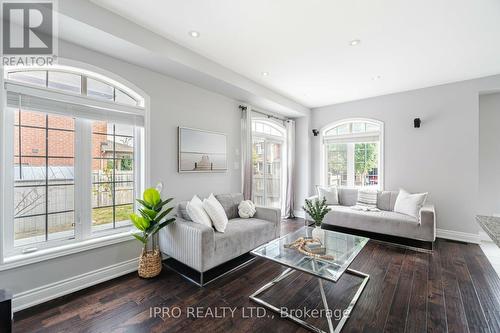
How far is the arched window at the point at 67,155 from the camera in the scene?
2.05 meters

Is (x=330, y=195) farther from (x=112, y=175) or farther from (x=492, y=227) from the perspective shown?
(x=112, y=175)

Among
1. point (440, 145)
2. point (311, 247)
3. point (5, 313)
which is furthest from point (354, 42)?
point (5, 313)

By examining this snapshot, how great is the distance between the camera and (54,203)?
7.47 feet

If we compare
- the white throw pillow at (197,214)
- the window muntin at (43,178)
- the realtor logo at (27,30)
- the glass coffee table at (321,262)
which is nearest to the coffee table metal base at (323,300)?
the glass coffee table at (321,262)

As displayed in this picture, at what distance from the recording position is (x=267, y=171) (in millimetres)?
5176

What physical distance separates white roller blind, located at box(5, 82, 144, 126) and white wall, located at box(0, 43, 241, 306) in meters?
0.32

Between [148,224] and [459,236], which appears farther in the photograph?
[459,236]

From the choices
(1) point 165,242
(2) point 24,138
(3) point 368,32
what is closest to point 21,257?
(2) point 24,138

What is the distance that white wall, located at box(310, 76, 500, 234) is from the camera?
3.75 meters

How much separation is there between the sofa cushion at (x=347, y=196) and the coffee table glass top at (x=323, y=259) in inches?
86.8

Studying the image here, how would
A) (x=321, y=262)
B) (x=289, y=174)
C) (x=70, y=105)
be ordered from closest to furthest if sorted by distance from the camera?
(x=321, y=262)
(x=70, y=105)
(x=289, y=174)

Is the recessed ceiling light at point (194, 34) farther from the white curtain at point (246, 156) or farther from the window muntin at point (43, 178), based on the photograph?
the white curtain at point (246, 156)

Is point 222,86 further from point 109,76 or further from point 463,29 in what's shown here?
point 463,29

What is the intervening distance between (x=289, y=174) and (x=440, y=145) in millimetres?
3014
